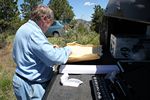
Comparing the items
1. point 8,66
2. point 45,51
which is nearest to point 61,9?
point 8,66

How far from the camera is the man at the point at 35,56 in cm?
306

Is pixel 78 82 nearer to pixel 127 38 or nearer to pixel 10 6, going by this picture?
pixel 127 38

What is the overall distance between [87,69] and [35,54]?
1.44 ft

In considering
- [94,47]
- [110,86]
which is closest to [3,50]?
[94,47]

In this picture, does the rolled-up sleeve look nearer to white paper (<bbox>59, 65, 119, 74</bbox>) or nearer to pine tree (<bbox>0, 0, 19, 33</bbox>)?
white paper (<bbox>59, 65, 119, 74</bbox>)

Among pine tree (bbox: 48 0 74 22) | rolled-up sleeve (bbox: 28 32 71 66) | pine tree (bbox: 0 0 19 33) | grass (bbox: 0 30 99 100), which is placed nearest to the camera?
rolled-up sleeve (bbox: 28 32 71 66)

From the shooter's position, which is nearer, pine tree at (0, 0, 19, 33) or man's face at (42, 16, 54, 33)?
man's face at (42, 16, 54, 33)

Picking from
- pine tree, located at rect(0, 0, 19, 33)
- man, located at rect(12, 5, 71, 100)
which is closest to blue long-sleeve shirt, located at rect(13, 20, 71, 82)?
man, located at rect(12, 5, 71, 100)

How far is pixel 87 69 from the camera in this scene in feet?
10.2

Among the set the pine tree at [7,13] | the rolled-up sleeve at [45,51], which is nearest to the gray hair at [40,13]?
the rolled-up sleeve at [45,51]

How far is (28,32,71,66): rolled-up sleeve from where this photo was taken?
300cm

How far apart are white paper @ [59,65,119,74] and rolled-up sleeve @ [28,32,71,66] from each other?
0.08m

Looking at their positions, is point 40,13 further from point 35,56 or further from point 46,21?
point 35,56

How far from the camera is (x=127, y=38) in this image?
3197mm
